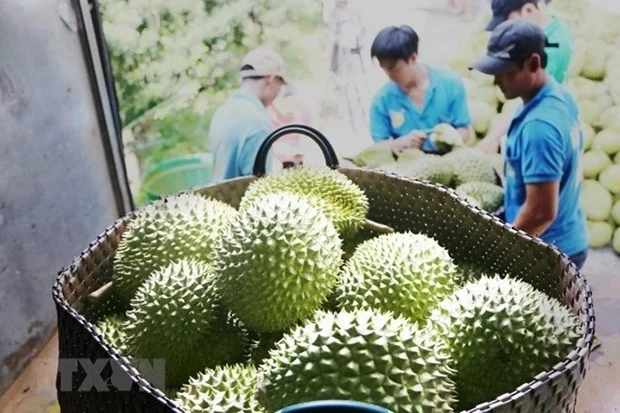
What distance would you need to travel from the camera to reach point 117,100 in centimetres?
191

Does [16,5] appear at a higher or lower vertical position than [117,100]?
higher

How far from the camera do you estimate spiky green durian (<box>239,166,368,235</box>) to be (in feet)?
4.07

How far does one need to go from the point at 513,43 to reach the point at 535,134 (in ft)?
0.75

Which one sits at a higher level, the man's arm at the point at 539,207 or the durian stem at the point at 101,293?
the durian stem at the point at 101,293

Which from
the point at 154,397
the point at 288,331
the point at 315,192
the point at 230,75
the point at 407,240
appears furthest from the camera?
the point at 230,75

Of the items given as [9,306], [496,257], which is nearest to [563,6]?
[496,257]

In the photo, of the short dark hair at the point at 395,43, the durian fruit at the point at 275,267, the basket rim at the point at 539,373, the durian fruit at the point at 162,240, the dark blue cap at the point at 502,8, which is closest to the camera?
the basket rim at the point at 539,373

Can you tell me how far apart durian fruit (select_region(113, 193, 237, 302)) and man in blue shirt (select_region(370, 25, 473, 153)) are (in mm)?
734

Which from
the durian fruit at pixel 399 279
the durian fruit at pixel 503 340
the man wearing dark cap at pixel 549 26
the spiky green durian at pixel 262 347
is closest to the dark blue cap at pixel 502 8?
the man wearing dark cap at pixel 549 26

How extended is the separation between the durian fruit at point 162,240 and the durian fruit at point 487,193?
0.81 meters

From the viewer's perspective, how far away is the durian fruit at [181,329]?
1008 mm

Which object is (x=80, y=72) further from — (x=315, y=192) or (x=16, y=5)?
(x=315, y=192)

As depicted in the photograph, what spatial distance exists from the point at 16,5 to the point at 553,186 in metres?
1.44

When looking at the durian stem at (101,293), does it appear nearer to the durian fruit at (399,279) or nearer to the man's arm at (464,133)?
the durian fruit at (399,279)
